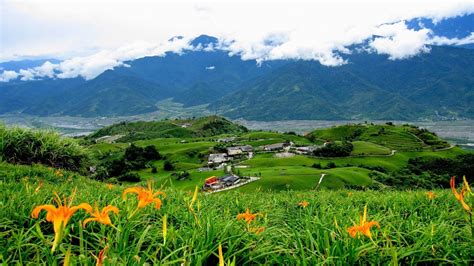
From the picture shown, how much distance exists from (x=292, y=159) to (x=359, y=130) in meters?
70.7

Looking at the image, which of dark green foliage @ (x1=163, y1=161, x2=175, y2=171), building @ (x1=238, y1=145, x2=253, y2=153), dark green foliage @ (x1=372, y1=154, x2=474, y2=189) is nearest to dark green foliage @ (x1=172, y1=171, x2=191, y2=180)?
dark green foliage @ (x1=163, y1=161, x2=175, y2=171)

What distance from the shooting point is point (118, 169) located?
285ft

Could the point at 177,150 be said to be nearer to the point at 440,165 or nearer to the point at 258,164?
the point at 258,164

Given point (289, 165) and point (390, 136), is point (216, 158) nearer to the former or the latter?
point (289, 165)

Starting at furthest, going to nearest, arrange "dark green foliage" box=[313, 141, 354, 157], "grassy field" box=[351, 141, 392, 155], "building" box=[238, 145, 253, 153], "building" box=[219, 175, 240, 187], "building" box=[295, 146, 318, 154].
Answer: "building" box=[238, 145, 253, 153], "building" box=[295, 146, 318, 154], "grassy field" box=[351, 141, 392, 155], "dark green foliage" box=[313, 141, 354, 157], "building" box=[219, 175, 240, 187]

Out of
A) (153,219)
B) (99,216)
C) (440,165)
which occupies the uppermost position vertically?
(99,216)

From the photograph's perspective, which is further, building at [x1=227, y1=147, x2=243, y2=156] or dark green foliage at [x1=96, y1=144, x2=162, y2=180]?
building at [x1=227, y1=147, x2=243, y2=156]

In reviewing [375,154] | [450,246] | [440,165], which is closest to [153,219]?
[450,246]

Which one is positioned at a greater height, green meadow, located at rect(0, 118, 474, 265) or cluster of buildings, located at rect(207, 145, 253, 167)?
green meadow, located at rect(0, 118, 474, 265)

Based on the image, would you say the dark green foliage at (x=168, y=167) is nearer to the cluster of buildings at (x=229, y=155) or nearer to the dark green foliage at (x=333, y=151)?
the cluster of buildings at (x=229, y=155)

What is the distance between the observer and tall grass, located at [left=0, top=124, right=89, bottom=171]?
12156mm

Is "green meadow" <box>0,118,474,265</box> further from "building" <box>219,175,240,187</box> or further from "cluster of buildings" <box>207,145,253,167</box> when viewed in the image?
"cluster of buildings" <box>207,145,253,167</box>

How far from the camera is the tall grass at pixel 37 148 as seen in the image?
1216 cm

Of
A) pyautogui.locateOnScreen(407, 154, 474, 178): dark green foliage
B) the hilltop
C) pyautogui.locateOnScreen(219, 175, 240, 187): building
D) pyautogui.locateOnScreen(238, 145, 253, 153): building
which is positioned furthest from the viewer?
pyautogui.locateOnScreen(238, 145, 253, 153): building
